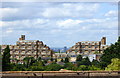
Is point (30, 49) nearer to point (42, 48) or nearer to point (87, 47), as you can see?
point (42, 48)

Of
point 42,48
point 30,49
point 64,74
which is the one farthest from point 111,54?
point 30,49

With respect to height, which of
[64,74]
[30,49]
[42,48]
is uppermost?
[42,48]

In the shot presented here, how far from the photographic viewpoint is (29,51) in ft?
197

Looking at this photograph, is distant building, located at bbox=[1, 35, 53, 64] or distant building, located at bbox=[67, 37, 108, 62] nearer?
distant building, located at bbox=[1, 35, 53, 64]

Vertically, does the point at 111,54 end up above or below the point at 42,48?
below

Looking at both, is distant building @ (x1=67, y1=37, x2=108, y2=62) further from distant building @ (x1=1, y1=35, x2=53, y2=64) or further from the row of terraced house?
distant building @ (x1=1, y1=35, x2=53, y2=64)

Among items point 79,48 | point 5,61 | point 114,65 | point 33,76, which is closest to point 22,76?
point 33,76

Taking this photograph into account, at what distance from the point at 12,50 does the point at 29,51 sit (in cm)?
411

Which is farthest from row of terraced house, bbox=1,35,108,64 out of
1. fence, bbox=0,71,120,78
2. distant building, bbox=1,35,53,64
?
fence, bbox=0,71,120,78

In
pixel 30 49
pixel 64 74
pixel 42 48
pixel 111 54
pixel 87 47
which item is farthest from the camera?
pixel 87 47

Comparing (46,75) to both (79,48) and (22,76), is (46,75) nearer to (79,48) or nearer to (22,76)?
(22,76)

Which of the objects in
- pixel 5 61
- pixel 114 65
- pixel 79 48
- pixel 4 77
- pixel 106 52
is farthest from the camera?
pixel 79 48

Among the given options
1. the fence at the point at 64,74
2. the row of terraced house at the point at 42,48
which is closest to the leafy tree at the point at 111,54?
the fence at the point at 64,74

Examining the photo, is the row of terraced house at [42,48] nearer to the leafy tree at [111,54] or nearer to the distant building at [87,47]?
the distant building at [87,47]
